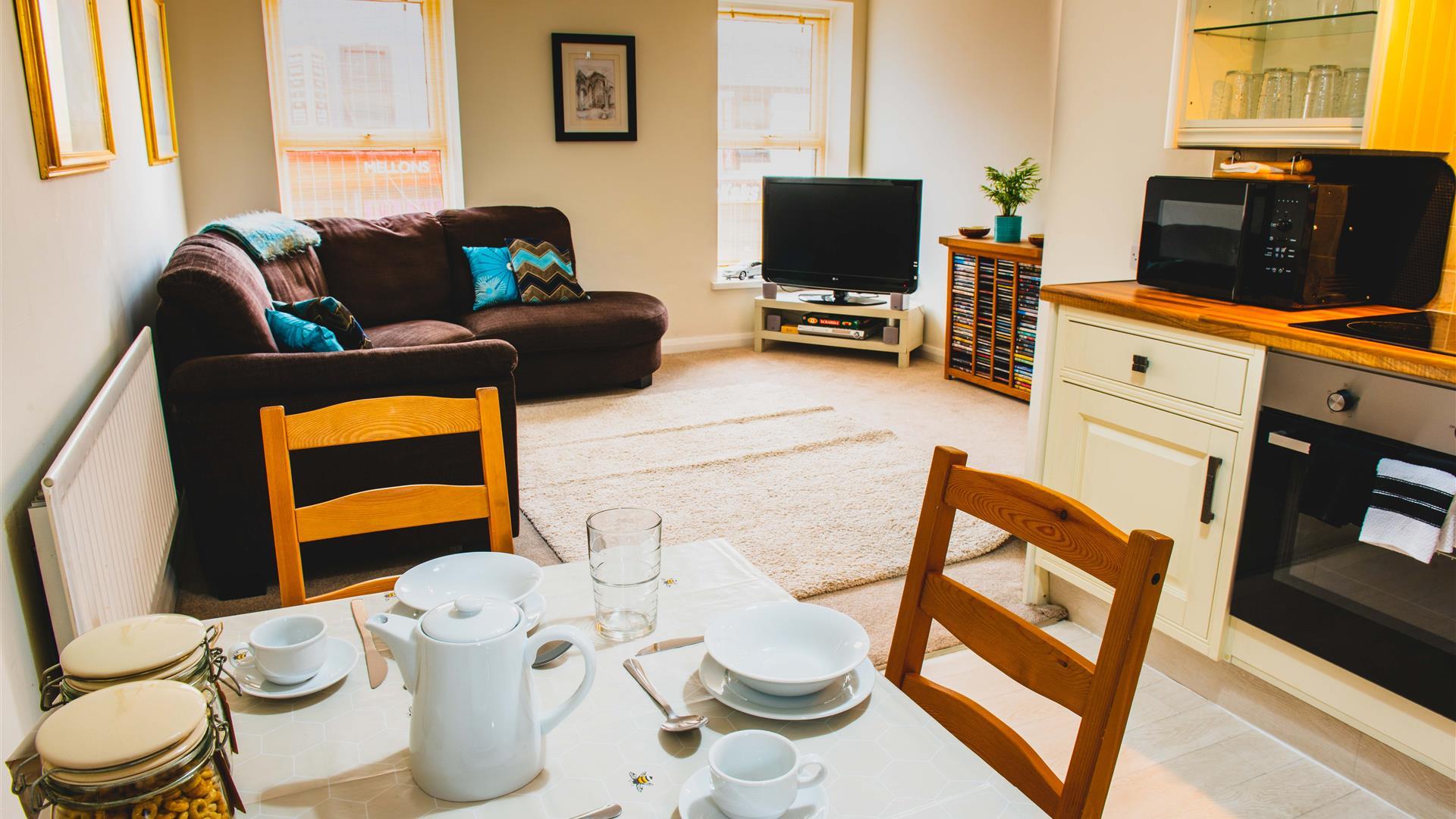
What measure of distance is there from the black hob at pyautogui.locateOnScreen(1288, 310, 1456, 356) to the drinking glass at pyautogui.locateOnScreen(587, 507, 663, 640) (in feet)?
4.61

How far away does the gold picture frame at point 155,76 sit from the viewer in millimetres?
3604

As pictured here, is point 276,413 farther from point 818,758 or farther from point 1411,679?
point 1411,679

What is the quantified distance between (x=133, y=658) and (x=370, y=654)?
371mm

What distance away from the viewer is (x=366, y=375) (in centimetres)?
281

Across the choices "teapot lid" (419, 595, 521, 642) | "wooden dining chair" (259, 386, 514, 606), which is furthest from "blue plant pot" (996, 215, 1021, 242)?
"teapot lid" (419, 595, 521, 642)

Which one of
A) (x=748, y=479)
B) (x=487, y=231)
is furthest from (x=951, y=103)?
(x=748, y=479)

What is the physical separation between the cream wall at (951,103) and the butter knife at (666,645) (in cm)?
427

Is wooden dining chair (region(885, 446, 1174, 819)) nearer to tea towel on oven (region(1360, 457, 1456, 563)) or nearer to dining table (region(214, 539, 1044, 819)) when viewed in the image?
dining table (region(214, 539, 1044, 819))

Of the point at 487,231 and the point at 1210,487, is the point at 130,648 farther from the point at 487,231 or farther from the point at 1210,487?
the point at 487,231

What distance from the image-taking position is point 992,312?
203 inches

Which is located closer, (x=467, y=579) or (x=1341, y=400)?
(x=467, y=579)

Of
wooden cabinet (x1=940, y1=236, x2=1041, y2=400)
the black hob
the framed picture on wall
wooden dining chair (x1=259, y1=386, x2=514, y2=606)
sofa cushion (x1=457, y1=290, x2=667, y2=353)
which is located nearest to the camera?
wooden dining chair (x1=259, y1=386, x2=514, y2=606)

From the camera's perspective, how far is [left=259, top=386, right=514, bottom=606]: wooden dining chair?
4.82 ft

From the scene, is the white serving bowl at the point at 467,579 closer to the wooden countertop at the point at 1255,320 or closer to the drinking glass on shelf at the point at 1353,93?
the wooden countertop at the point at 1255,320
